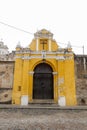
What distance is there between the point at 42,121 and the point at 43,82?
30.0 feet

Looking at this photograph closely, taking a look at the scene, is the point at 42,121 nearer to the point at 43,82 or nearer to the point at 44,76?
the point at 43,82

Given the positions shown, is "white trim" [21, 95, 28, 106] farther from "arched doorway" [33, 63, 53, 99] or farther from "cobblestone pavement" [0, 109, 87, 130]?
"cobblestone pavement" [0, 109, 87, 130]

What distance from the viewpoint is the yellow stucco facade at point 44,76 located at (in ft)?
51.6

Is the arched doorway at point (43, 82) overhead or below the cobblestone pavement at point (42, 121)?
overhead

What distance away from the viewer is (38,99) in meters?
15.9

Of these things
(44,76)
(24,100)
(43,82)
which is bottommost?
(24,100)

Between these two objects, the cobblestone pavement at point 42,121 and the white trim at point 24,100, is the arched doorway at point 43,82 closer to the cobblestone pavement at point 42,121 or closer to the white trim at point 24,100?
the white trim at point 24,100

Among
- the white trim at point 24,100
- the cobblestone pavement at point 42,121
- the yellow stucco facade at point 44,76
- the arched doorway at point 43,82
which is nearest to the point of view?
the cobblestone pavement at point 42,121

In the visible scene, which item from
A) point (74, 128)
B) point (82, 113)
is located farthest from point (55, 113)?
point (74, 128)

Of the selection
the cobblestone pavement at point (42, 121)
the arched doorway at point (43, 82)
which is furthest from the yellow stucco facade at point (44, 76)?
the cobblestone pavement at point (42, 121)

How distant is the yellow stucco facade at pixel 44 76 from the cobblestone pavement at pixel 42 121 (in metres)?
6.12

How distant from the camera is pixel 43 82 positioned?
16.5 metres

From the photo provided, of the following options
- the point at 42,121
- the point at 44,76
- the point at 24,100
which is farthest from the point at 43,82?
the point at 42,121

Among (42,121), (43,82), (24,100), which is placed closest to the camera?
(42,121)
